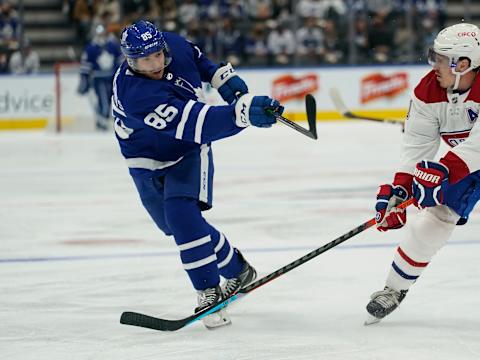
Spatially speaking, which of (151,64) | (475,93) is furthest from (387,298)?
(151,64)

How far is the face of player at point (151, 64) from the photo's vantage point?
2975 mm

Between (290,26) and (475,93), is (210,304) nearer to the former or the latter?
(475,93)

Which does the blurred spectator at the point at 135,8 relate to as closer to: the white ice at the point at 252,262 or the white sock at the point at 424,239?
the white ice at the point at 252,262

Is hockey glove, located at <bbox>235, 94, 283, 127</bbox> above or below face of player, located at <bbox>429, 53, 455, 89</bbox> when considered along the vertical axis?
below

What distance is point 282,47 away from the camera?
11.6m

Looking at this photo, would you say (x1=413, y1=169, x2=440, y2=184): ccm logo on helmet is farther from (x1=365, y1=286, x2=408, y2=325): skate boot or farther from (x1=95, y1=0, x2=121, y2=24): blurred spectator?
(x1=95, y1=0, x2=121, y2=24): blurred spectator

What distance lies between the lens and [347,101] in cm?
1130

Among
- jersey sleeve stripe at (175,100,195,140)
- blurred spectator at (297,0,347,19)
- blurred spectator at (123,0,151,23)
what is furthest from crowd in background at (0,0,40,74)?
jersey sleeve stripe at (175,100,195,140)

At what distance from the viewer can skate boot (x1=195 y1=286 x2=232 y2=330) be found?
10.1 feet

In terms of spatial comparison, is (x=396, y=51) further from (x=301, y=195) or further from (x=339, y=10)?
(x=301, y=195)

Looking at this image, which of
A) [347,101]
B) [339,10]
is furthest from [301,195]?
[339,10]

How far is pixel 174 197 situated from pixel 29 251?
1.50 meters

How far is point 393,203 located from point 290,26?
29.5 ft

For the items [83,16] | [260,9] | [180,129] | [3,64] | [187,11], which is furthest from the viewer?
[83,16]
